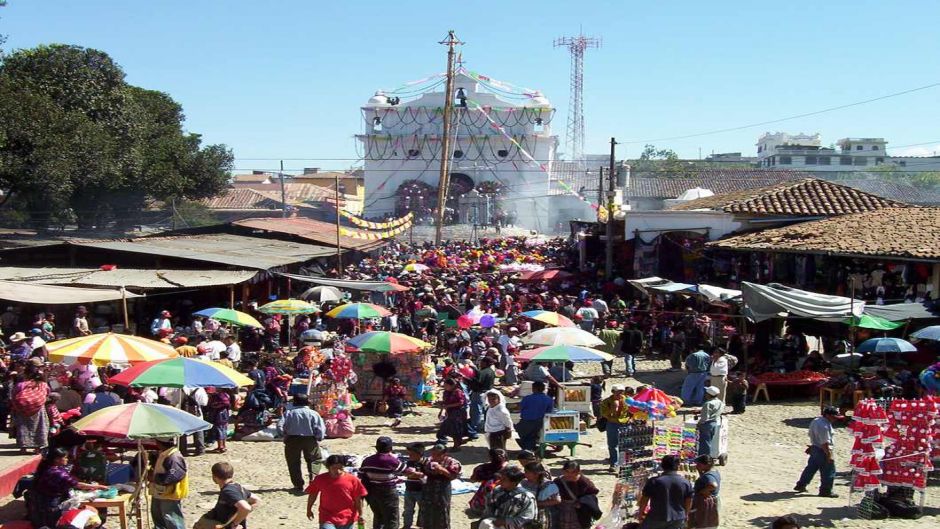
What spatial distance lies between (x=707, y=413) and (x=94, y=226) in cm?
3690

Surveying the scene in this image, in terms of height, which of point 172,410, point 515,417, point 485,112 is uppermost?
point 485,112

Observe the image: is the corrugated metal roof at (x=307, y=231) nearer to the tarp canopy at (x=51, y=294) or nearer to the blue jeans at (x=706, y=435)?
the tarp canopy at (x=51, y=294)

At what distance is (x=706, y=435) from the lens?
11750 mm

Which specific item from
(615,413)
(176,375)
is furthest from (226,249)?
(615,413)

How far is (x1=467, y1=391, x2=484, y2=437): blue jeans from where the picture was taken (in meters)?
13.5

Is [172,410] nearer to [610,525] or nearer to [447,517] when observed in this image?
[447,517]

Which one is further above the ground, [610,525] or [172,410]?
[172,410]

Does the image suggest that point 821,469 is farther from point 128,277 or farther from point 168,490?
point 128,277

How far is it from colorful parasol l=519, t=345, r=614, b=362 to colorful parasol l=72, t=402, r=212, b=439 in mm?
5840

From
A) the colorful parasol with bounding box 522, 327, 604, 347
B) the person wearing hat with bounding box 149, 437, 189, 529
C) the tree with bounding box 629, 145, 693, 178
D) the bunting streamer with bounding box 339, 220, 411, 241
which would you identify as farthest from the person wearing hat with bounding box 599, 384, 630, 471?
the tree with bounding box 629, 145, 693, 178

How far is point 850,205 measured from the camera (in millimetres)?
27812

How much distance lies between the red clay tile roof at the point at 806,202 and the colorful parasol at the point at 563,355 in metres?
14.1

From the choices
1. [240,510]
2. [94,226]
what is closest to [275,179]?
[94,226]

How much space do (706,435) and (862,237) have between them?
12212mm
